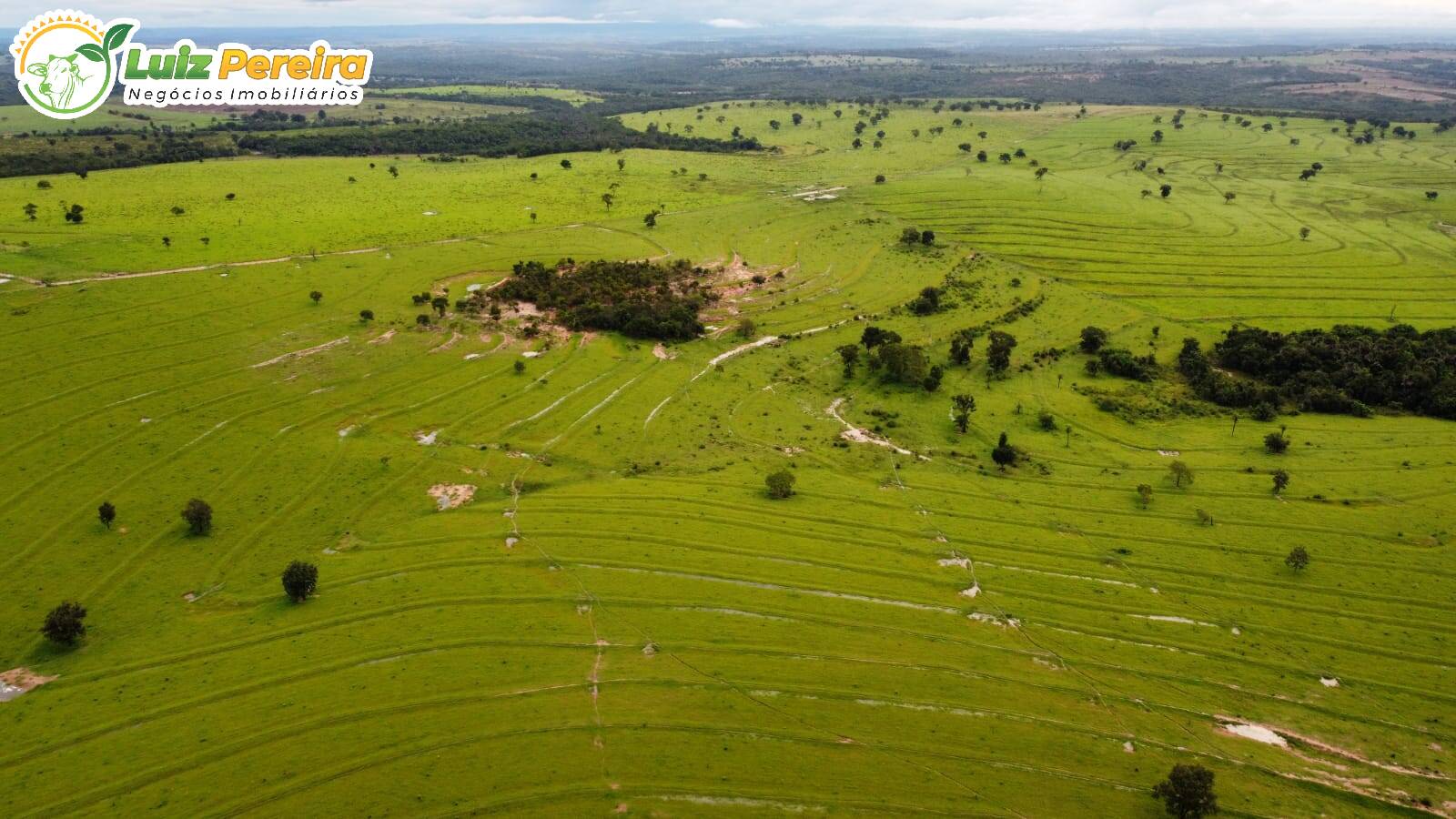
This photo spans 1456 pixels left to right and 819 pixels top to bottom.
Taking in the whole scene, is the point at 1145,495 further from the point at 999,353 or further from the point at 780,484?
the point at 780,484

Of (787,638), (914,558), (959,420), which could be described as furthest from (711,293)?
(787,638)

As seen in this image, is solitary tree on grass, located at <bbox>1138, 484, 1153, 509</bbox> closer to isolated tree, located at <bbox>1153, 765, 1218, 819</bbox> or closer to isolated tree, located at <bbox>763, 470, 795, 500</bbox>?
isolated tree, located at <bbox>763, 470, 795, 500</bbox>

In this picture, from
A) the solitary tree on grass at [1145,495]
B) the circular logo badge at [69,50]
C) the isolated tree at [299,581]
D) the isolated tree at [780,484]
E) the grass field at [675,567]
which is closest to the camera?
the grass field at [675,567]

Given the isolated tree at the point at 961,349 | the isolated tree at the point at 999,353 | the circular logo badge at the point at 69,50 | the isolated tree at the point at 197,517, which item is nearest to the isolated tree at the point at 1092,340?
the isolated tree at the point at 999,353

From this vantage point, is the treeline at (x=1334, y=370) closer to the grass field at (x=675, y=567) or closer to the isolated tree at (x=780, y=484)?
the grass field at (x=675, y=567)

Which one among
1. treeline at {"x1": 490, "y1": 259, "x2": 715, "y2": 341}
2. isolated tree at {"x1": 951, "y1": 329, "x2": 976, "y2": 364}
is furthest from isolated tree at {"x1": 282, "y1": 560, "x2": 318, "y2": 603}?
isolated tree at {"x1": 951, "y1": 329, "x2": 976, "y2": 364}

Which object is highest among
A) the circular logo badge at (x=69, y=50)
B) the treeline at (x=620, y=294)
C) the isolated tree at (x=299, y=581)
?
the circular logo badge at (x=69, y=50)
